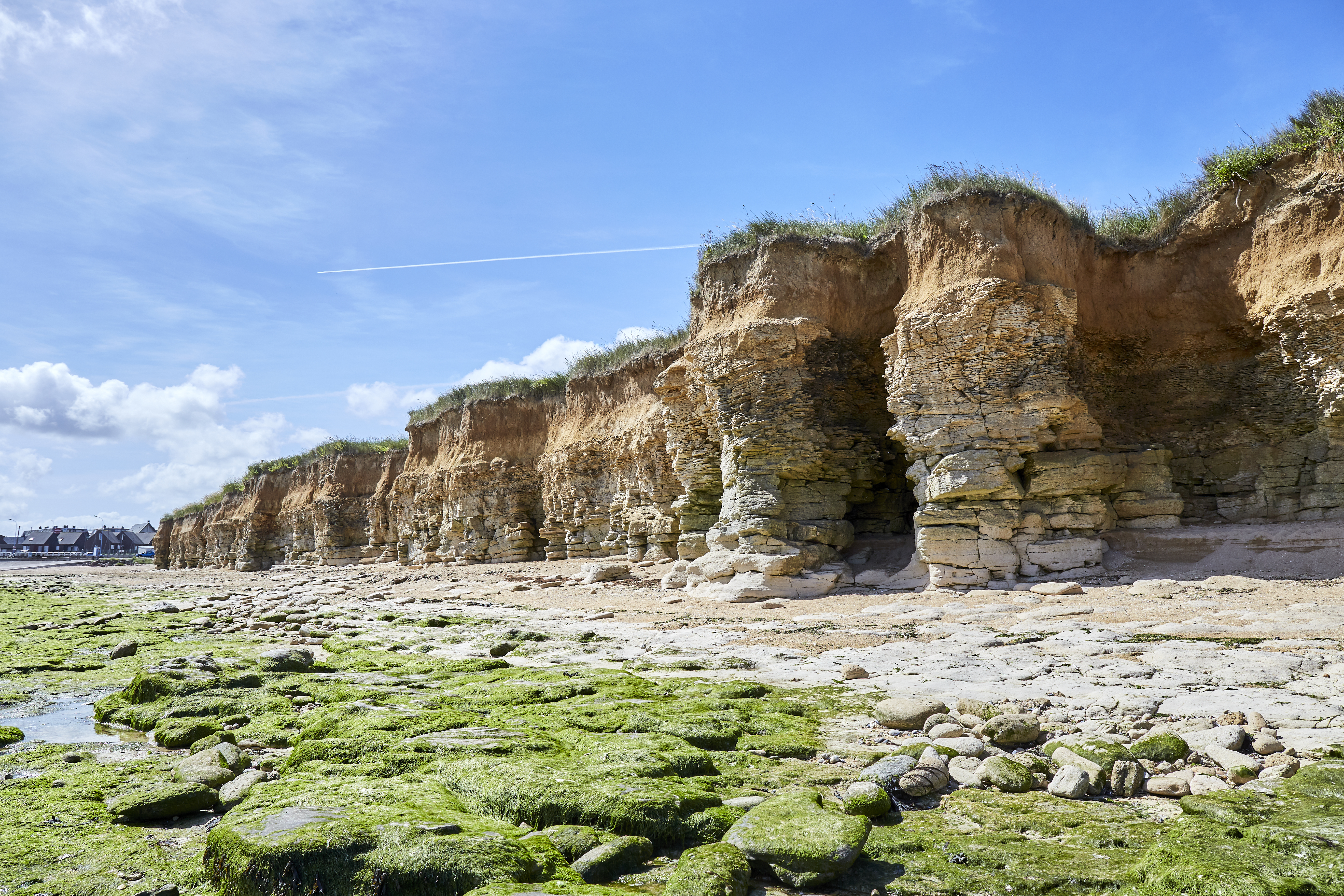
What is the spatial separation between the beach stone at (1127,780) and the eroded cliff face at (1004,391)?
8851mm

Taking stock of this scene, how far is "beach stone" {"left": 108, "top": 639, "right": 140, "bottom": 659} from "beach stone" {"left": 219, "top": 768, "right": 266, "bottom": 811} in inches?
270

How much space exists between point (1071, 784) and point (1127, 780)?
31 centimetres

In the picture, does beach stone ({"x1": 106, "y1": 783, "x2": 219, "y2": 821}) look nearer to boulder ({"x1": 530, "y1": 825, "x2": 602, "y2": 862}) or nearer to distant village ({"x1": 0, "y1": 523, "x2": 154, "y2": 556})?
boulder ({"x1": 530, "y1": 825, "x2": 602, "y2": 862})

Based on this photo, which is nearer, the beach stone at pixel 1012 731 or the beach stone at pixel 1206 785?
the beach stone at pixel 1206 785

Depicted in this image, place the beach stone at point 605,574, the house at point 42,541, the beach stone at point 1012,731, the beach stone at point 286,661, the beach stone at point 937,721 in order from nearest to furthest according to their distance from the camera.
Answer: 1. the beach stone at point 1012,731
2. the beach stone at point 937,721
3. the beach stone at point 286,661
4. the beach stone at point 605,574
5. the house at point 42,541

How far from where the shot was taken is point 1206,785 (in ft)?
12.5

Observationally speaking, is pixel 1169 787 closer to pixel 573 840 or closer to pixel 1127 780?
pixel 1127 780

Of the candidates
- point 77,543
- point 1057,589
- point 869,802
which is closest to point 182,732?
point 869,802

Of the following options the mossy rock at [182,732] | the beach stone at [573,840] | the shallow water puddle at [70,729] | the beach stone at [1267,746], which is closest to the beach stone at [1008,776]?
the beach stone at [1267,746]

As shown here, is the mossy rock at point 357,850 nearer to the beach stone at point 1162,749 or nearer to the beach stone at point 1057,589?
the beach stone at point 1162,749

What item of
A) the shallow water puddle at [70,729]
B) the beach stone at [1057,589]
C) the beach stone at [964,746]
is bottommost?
the beach stone at [964,746]

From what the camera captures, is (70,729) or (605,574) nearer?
(70,729)

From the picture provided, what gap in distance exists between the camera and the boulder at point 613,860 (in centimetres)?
316

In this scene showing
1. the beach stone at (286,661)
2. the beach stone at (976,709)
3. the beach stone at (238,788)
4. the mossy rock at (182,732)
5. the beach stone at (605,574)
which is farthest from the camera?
the beach stone at (605,574)
